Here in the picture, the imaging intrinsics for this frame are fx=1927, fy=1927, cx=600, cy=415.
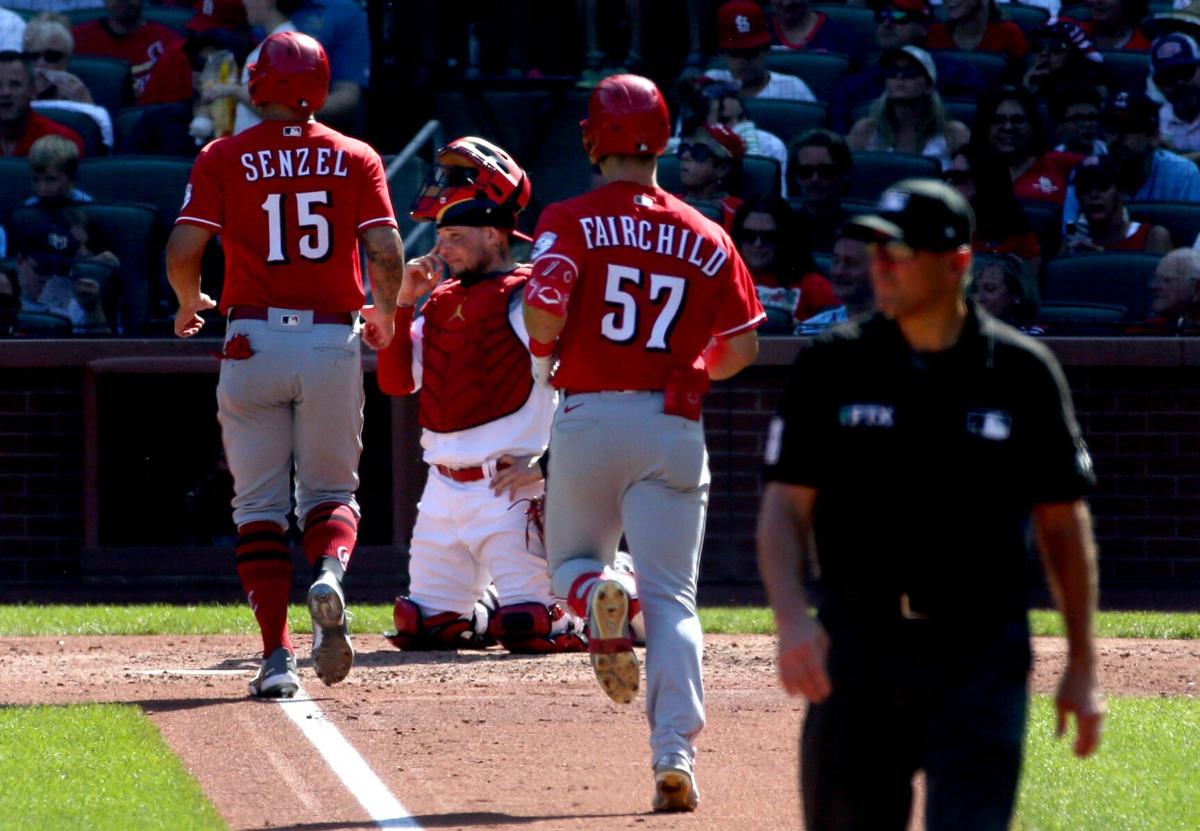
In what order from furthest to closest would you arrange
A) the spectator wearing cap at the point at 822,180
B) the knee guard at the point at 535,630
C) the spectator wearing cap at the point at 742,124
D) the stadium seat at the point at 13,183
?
the spectator wearing cap at the point at 742,124, the stadium seat at the point at 13,183, the spectator wearing cap at the point at 822,180, the knee guard at the point at 535,630

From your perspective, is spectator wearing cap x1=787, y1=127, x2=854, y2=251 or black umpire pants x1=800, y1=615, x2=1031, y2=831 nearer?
black umpire pants x1=800, y1=615, x2=1031, y2=831

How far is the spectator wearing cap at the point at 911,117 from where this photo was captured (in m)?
11.9

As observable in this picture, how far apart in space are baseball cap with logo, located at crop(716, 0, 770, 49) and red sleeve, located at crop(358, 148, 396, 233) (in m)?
A: 6.68

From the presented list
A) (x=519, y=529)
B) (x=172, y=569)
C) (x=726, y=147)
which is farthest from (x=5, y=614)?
(x=726, y=147)

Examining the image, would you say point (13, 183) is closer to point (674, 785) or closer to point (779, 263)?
point (779, 263)

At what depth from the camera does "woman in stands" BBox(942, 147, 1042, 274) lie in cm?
1101

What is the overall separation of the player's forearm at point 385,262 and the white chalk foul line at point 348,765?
140 cm

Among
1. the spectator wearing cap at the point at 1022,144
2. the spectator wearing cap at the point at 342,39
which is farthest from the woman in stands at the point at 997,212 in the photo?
the spectator wearing cap at the point at 342,39

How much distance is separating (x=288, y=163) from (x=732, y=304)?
2052mm

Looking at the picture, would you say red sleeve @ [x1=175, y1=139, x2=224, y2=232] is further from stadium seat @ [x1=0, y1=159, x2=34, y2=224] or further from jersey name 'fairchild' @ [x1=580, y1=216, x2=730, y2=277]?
stadium seat @ [x1=0, y1=159, x2=34, y2=224]

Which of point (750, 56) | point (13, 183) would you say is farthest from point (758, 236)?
point (13, 183)

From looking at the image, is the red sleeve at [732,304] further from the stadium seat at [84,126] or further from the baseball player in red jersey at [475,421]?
the stadium seat at [84,126]

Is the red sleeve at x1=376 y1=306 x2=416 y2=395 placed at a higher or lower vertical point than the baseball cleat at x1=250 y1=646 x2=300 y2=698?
higher

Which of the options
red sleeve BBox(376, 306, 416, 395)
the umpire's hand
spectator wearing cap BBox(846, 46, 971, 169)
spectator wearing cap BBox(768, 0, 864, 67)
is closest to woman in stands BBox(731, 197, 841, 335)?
spectator wearing cap BBox(846, 46, 971, 169)
